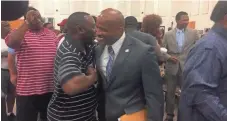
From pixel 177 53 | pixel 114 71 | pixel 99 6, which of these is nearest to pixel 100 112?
pixel 114 71

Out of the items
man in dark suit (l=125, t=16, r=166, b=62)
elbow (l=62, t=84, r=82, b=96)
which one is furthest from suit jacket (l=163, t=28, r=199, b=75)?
elbow (l=62, t=84, r=82, b=96)

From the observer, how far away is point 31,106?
2.34 meters

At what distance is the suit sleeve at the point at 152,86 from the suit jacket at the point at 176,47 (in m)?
2.07

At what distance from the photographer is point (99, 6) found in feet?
24.4

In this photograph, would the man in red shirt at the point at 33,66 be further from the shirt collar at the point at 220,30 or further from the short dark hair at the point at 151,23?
the shirt collar at the point at 220,30

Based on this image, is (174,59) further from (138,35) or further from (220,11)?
(220,11)

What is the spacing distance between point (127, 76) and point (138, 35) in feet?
3.98

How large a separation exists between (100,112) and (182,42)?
89.8 inches

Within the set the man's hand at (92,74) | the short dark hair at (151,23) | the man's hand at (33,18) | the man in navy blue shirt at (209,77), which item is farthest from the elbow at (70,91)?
the short dark hair at (151,23)

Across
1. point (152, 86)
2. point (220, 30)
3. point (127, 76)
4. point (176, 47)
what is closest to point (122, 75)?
point (127, 76)

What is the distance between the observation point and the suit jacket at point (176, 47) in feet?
12.0

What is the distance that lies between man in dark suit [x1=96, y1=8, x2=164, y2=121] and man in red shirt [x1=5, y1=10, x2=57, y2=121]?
0.80 m

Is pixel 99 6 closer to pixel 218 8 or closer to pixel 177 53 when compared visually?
pixel 177 53

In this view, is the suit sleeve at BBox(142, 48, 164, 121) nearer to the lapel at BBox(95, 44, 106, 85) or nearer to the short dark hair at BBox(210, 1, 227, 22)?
the lapel at BBox(95, 44, 106, 85)
